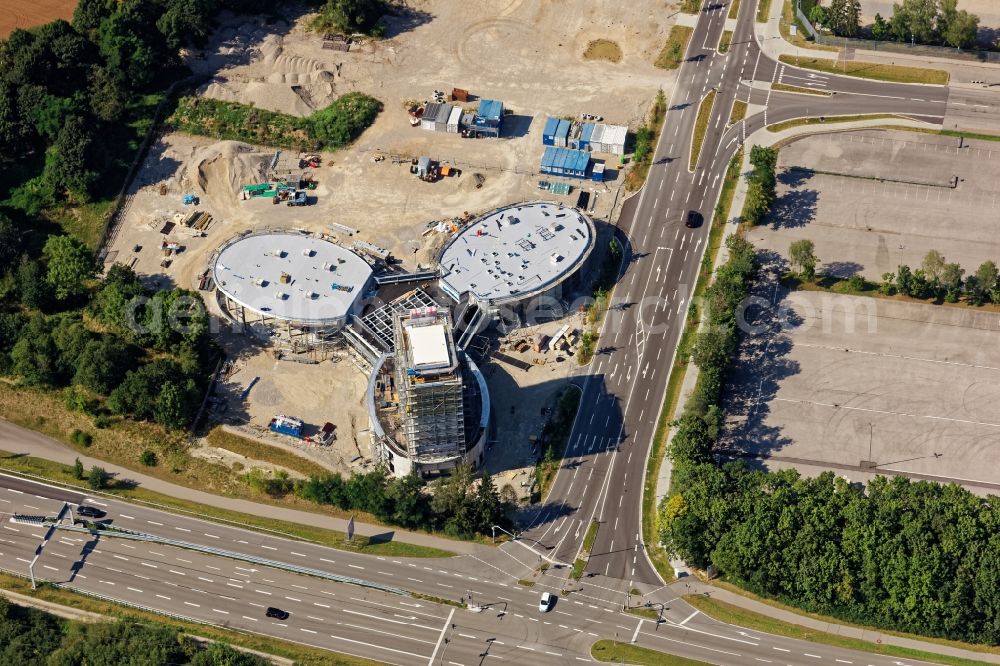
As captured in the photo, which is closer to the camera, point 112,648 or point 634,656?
point 112,648

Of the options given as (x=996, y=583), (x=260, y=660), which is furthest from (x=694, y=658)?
(x=260, y=660)

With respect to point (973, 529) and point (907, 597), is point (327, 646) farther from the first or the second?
point (973, 529)

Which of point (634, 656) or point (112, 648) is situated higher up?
point (634, 656)

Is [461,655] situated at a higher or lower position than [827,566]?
lower

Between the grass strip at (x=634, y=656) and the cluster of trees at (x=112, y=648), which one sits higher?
the grass strip at (x=634, y=656)
